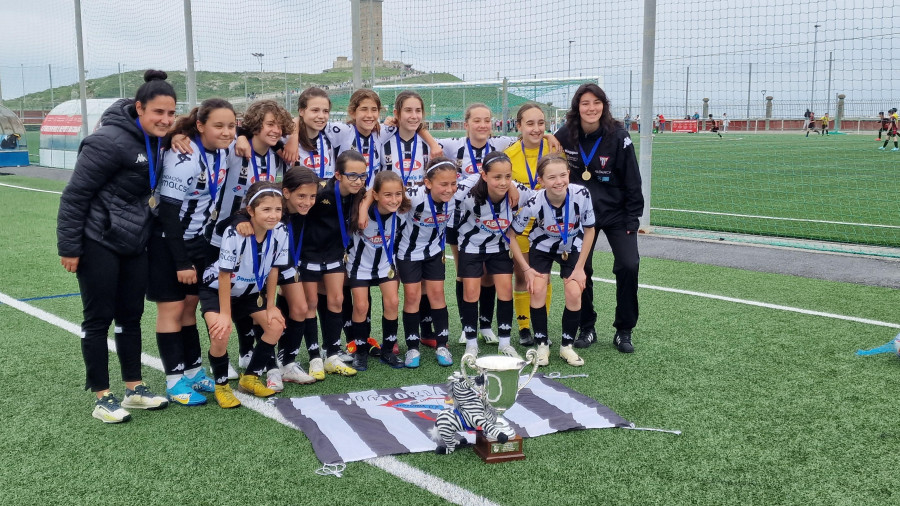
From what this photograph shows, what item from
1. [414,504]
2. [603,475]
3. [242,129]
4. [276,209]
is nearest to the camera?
[414,504]

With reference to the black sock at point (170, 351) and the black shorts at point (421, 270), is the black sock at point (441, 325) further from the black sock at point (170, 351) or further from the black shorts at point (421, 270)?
the black sock at point (170, 351)

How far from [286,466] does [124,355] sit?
1385 millimetres

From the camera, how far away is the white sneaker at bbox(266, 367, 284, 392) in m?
4.50

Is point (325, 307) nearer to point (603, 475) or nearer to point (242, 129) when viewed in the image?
point (242, 129)

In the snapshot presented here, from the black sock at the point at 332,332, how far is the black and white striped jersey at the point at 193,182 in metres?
1.05

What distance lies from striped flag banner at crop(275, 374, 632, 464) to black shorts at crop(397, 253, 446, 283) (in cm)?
83

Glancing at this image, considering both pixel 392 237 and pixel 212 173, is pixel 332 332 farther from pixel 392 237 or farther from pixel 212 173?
pixel 212 173

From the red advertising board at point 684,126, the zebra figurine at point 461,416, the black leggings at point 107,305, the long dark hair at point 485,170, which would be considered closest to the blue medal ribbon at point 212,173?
the black leggings at point 107,305

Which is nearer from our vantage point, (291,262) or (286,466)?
(286,466)

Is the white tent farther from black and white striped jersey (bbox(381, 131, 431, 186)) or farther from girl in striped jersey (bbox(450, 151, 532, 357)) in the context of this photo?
girl in striped jersey (bbox(450, 151, 532, 357))

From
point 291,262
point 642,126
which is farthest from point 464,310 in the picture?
point 642,126

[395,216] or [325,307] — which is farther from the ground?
[395,216]

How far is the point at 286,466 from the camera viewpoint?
11.3ft

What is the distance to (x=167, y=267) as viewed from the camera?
14.0ft
